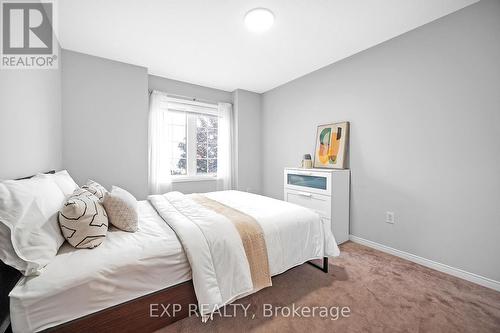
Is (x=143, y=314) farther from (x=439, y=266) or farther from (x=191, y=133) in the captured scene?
(x=191, y=133)

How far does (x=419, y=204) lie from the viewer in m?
2.19

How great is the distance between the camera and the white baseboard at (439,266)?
176 cm

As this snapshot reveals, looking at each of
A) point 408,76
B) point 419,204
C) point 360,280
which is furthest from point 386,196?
point 408,76

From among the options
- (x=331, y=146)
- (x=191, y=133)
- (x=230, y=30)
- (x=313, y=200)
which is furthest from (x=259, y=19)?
(x=191, y=133)

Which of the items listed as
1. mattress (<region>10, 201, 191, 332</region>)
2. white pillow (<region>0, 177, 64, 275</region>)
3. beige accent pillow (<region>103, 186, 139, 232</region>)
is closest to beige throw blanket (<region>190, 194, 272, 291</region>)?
mattress (<region>10, 201, 191, 332</region>)

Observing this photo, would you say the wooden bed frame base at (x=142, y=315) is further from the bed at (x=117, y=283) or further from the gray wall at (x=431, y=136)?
the gray wall at (x=431, y=136)

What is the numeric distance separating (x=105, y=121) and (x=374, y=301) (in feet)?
12.0

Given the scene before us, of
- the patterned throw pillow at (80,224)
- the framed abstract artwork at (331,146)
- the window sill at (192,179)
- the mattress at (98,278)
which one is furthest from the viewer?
the window sill at (192,179)

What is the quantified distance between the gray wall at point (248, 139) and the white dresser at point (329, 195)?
146cm

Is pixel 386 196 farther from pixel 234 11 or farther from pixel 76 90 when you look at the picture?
pixel 76 90

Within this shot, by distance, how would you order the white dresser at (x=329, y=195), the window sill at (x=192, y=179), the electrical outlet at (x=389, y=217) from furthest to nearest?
1. the window sill at (x=192, y=179)
2. the white dresser at (x=329, y=195)
3. the electrical outlet at (x=389, y=217)

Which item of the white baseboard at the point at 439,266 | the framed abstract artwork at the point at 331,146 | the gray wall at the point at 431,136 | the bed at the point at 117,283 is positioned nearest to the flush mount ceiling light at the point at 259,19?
the gray wall at the point at 431,136

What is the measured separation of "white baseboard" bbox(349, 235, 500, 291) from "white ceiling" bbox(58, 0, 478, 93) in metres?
2.45

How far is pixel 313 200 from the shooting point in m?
2.81
